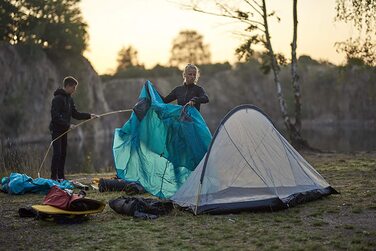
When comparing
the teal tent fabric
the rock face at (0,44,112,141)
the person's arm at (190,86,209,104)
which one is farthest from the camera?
the rock face at (0,44,112,141)

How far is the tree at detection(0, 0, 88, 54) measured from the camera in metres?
38.6

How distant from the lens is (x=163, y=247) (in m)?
4.98

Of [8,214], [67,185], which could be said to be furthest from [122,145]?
[8,214]

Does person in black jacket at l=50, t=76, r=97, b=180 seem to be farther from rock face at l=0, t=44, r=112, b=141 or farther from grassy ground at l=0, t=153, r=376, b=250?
rock face at l=0, t=44, r=112, b=141

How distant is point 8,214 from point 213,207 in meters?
2.70

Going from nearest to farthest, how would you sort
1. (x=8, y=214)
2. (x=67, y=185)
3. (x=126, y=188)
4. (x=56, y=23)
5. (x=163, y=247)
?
(x=163, y=247)
(x=8, y=214)
(x=126, y=188)
(x=67, y=185)
(x=56, y=23)

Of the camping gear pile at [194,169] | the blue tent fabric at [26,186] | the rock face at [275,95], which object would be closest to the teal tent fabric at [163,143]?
the camping gear pile at [194,169]

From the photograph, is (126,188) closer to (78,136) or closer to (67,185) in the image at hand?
(67,185)

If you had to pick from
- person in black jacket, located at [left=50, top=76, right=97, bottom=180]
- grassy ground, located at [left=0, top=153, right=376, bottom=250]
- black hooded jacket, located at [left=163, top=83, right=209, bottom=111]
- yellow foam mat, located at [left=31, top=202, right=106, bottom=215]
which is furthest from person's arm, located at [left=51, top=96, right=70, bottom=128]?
yellow foam mat, located at [left=31, top=202, right=106, bottom=215]

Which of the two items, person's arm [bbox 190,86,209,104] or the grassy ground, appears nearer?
the grassy ground

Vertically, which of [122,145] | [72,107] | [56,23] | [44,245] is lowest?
[44,245]

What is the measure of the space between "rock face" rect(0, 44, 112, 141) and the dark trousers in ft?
84.8

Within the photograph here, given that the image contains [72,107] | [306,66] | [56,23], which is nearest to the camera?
[72,107]

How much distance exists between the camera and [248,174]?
6.72 m
